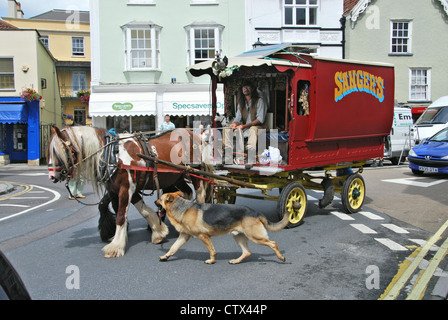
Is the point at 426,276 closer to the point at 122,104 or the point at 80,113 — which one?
the point at 122,104

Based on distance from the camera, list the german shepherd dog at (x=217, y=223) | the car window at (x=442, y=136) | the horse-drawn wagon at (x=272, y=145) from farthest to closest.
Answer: the car window at (x=442, y=136)
the horse-drawn wagon at (x=272, y=145)
the german shepherd dog at (x=217, y=223)

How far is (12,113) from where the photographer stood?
2241 centimetres

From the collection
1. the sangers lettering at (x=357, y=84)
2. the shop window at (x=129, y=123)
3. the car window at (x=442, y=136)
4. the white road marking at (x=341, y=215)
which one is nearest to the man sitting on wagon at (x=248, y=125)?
the sangers lettering at (x=357, y=84)

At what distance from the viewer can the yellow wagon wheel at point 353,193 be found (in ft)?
27.6

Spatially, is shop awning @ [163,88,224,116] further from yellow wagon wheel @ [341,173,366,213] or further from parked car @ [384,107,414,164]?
yellow wagon wheel @ [341,173,366,213]

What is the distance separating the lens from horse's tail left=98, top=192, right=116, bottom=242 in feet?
21.1

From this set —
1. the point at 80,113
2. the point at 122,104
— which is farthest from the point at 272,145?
the point at 80,113

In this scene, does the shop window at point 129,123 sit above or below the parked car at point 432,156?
above

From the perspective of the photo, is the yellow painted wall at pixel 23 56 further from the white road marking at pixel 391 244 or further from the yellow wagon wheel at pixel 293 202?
the white road marking at pixel 391 244

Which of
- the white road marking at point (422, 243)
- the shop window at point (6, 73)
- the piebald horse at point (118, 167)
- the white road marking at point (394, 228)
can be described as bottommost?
the white road marking at point (422, 243)

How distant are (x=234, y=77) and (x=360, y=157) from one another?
10.5ft

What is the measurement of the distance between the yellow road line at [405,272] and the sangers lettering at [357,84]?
3.03 metres
